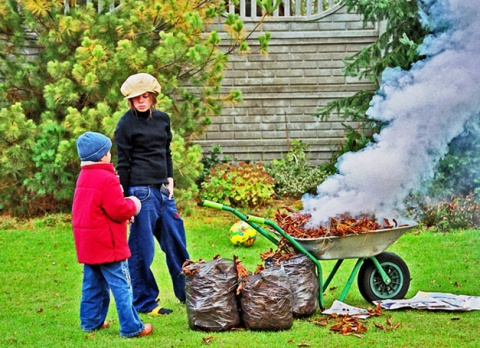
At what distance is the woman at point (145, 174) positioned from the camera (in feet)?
20.8

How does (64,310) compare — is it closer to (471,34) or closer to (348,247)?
(348,247)

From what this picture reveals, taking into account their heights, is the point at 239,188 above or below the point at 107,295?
below

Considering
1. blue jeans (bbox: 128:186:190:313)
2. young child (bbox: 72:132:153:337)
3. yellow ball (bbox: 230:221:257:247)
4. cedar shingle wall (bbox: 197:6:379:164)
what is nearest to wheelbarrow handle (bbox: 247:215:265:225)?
blue jeans (bbox: 128:186:190:313)

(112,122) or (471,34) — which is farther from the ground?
(471,34)

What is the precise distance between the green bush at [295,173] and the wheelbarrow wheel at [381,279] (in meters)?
5.49

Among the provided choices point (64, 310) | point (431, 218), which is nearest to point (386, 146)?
point (64, 310)

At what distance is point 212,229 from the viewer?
10.5 m

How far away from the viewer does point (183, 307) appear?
22.3 ft

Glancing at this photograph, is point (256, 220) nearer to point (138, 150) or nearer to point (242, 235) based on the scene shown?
point (138, 150)

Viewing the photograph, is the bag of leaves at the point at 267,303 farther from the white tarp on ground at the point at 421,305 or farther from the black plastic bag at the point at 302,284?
the white tarp on ground at the point at 421,305

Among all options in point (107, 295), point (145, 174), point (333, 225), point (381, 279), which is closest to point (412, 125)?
point (333, 225)

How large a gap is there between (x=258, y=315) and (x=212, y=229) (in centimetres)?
472

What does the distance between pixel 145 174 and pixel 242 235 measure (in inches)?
134

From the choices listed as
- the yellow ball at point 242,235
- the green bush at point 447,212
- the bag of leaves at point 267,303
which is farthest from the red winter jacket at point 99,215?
the green bush at point 447,212
